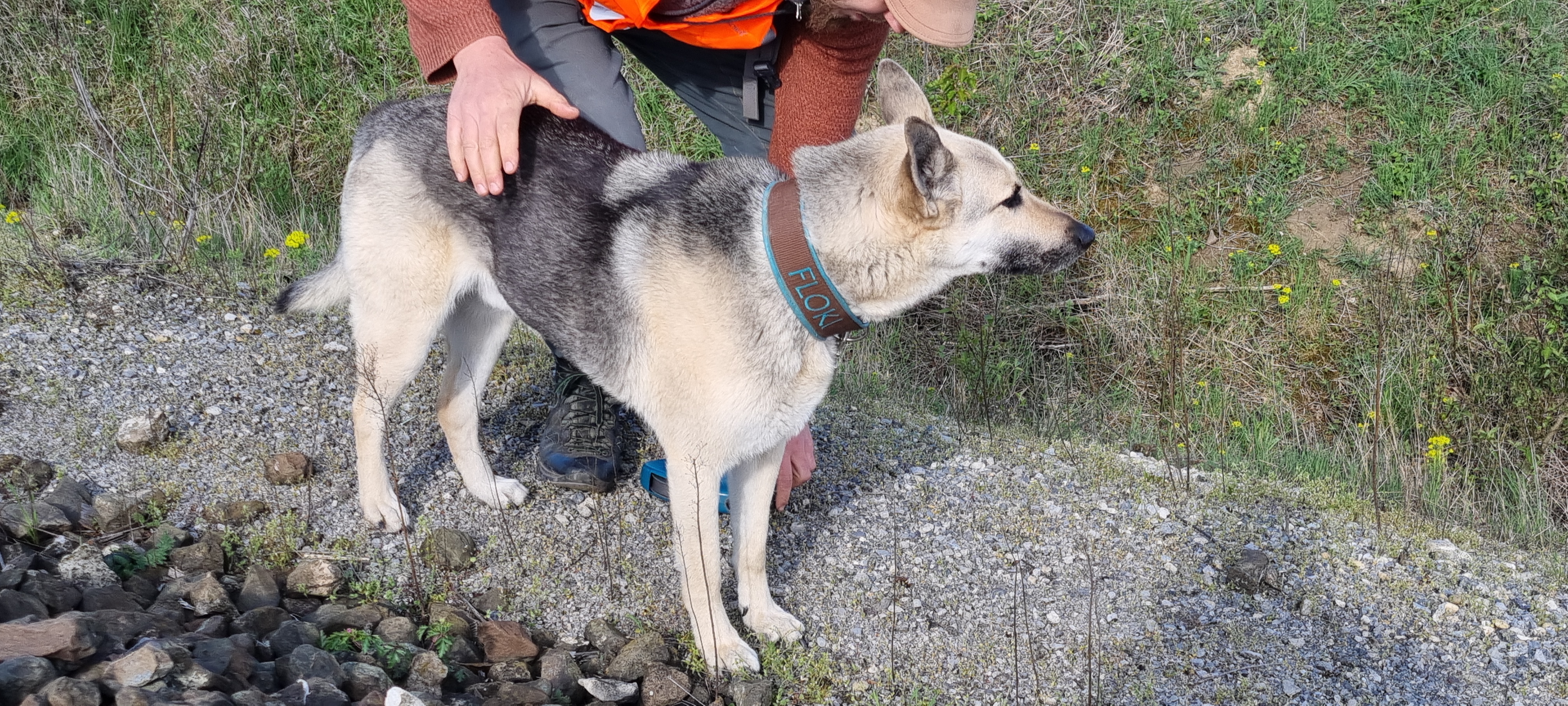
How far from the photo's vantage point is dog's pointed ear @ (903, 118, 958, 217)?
2332mm

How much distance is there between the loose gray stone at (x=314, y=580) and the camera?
2.90 m

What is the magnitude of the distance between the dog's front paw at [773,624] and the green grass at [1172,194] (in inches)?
72.5

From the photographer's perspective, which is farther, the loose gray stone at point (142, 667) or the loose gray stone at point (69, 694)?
the loose gray stone at point (142, 667)

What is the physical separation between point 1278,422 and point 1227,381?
41 cm

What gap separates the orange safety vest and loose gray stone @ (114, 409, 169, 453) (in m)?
1.95

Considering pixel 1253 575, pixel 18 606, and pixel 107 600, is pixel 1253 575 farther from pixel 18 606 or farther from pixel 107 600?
pixel 18 606

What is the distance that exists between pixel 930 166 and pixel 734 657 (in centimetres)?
142

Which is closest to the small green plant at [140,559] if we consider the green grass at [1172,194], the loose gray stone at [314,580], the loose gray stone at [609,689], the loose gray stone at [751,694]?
the loose gray stone at [314,580]

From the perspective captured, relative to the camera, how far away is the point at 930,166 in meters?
2.43

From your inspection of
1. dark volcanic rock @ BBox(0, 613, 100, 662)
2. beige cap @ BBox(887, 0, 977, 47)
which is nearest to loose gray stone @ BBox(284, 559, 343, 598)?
dark volcanic rock @ BBox(0, 613, 100, 662)

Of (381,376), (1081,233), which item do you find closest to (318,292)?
(381,376)

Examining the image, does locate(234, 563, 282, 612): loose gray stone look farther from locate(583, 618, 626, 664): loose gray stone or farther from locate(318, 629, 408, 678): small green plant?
locate(583, 618, 626, 664): loose gray stone

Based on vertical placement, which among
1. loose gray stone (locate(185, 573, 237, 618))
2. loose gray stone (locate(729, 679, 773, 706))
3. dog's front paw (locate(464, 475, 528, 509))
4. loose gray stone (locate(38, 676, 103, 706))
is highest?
loose gray stone (locate(38, 676, 103, 706))

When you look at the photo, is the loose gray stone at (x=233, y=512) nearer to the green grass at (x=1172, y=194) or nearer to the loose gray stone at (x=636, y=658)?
the loose gray stone at (x=636, y=658)
